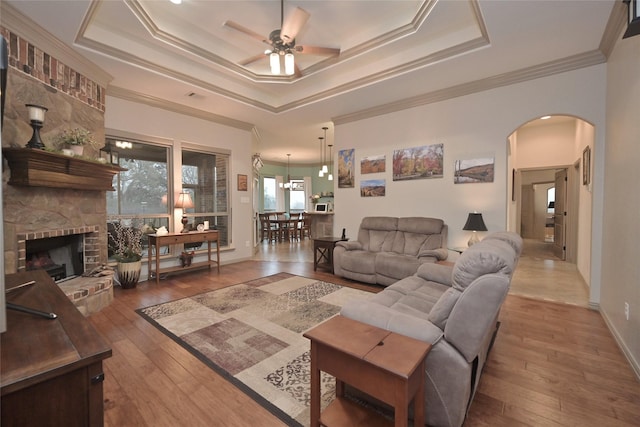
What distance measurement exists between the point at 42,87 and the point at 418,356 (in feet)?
14.0

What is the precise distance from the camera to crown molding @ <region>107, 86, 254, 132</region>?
4203 mm

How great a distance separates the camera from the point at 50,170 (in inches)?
111

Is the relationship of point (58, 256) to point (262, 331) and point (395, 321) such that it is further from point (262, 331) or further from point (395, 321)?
point (395, 321)

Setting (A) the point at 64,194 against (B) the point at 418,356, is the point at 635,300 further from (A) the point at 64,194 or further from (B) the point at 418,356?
(A) the point at 64,194

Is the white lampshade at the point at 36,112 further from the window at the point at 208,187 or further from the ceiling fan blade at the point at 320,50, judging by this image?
the ceiling fan blade at the point at 320,50

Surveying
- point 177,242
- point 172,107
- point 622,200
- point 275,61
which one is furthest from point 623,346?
point 172,107

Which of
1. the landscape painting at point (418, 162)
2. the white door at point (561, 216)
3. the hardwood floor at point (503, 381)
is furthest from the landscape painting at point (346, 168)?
the white door at point (561, 216)

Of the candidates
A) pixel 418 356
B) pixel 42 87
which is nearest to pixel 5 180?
pixel 42 87

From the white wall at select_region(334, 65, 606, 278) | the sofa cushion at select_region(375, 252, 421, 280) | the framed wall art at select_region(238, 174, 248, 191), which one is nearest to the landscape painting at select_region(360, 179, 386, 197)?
the white wall at select_region(334, 65, 606, 278)

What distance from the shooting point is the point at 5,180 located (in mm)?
2652

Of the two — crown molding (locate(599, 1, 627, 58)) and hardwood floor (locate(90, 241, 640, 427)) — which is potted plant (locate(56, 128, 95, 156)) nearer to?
hardwood floor (locate(90, 241, 640, 427))

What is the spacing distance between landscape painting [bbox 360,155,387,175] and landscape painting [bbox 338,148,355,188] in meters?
0.24

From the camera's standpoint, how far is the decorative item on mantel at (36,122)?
8.75 feet

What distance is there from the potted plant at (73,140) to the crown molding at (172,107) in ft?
4.33
